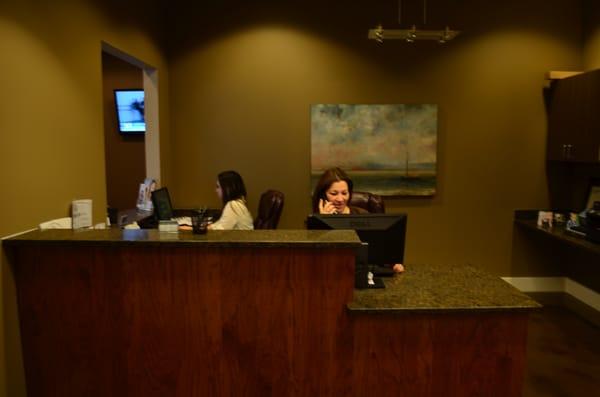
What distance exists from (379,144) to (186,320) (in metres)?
2.93

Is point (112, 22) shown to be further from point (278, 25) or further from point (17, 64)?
point (278, 25)

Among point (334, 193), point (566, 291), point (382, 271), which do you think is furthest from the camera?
point (566, 291)

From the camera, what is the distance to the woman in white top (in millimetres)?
3816

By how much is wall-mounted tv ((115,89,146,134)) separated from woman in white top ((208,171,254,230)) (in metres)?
1.95

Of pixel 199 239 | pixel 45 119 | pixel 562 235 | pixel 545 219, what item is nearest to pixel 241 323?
pixel 199 239

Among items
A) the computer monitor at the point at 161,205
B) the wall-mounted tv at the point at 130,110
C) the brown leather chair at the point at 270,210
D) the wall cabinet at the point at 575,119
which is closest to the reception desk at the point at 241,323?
the computer monitor at the point at 161,205

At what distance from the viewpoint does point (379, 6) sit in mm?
4445

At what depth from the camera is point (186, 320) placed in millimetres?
2109

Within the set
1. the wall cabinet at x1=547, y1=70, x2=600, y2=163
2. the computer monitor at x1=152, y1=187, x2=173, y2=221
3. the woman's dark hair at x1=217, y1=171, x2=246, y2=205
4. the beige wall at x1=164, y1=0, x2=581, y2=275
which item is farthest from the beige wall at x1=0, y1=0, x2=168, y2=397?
the wall cabinet at x1=547, y1=70, x2=600, y2=163

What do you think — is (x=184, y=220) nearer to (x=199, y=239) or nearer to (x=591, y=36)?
(x=199, y=239)

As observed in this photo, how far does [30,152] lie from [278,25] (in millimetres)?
2807

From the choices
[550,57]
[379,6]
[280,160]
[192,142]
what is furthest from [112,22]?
[550,57]

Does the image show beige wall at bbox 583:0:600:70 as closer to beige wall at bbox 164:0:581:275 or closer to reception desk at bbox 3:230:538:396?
beige wall at bbox 164:0:581:275

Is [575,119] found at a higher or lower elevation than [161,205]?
higher
